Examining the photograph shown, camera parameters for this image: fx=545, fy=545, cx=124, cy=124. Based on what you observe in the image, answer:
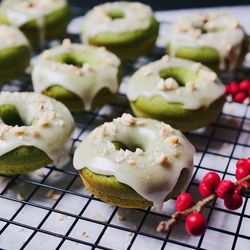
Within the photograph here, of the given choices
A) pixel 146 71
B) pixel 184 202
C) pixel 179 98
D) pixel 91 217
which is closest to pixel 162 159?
pixel 184 202

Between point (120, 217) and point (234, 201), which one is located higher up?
point (234, 201)

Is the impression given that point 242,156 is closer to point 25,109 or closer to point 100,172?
point 100,172

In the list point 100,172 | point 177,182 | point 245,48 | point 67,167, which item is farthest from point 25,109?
point 245,48

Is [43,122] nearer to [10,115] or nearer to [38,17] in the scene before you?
[10,115]

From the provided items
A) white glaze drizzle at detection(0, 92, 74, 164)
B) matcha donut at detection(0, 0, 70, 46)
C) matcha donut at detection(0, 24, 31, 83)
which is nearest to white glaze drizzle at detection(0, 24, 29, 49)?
matcha donut at detection(0, 24, 31, 83)

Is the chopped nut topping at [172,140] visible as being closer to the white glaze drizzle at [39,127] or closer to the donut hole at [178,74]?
the white glaze drizzle at [39,127]

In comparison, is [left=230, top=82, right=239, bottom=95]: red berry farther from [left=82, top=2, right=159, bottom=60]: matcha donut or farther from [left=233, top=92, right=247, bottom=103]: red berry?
[left=82, top=2, right=159, bottom=60]: matcha donut
